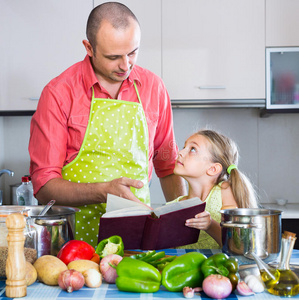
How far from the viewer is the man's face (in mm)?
1701

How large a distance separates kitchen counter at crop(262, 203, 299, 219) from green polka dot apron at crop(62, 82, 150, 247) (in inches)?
42.7

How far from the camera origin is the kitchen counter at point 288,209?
2.66 m

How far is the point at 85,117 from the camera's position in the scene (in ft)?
6.11

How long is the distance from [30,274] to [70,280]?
10 cm

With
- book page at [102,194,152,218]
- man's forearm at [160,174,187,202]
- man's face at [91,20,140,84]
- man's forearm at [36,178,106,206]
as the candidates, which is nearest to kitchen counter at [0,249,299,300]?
book page at [102,194,152,218]

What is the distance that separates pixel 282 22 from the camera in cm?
283

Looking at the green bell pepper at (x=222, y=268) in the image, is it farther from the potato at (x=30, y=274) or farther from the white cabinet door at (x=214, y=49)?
the white cabinet door at (x=214, y=49)

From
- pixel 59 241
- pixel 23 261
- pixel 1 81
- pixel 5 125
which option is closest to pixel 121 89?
pixel 59 241

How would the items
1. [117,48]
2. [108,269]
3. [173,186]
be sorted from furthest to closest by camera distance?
[173,186], [117,48], [108,269]

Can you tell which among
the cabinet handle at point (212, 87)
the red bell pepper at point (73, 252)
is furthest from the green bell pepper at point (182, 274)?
the cabinet handle at point (212, 87)

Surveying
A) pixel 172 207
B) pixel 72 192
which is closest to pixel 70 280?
pixel 172 207

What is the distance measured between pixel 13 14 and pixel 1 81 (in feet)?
1.28

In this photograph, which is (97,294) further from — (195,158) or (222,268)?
(195,158)

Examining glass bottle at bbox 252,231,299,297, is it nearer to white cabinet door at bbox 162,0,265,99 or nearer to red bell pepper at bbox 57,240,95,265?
red bell pepper at bbox 57,240,95,265
